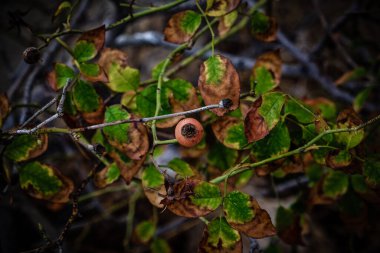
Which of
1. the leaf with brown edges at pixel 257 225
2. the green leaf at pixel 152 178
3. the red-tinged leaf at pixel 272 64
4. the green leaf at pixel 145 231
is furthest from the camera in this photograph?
the green leaf at pixel 145 231

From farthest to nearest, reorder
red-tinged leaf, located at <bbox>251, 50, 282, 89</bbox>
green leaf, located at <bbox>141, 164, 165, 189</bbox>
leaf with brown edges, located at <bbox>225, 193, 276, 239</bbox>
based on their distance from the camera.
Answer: red-tinged leaf, located at <bbox>251, 50, 282, 89</bbox>, green leaf, located at <bbox>141, 164, 165, 189</bbox>, leaf with brown edges, located at <bbox>225, 193, 276, 239</bbox>

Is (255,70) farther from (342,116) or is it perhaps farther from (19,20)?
(19,20)

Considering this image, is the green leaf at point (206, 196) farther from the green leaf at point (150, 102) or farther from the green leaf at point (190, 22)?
the green leaf at point (190, 22)

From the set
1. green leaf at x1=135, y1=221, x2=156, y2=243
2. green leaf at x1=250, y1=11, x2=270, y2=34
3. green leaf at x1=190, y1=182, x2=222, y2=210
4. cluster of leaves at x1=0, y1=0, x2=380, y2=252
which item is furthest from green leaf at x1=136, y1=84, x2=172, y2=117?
green leaf at x1=135, y1=221, x2=156, y2=243

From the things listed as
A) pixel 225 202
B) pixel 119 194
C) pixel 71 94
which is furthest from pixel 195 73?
pixel 225 202

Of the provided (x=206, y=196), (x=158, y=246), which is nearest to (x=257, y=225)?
(x=206, y=196)

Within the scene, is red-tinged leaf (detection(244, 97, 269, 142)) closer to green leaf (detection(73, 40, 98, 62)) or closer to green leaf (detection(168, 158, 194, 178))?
green leaf (detection(168, 158, 194, 178))

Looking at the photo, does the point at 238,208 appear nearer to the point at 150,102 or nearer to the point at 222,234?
the point at 222,234

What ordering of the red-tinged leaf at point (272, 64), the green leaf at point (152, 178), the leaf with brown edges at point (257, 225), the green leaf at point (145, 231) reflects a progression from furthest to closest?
1. the green leaf at point (145, 231)
2. the red-tinged leaf at point (272, 64)
3. the green leaf at point (152, 178)
4. the leaf with brown edges at point (257, 225)

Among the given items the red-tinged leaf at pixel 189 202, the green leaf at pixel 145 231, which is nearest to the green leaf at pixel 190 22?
the red-tinged leaf at pixel 189 202
